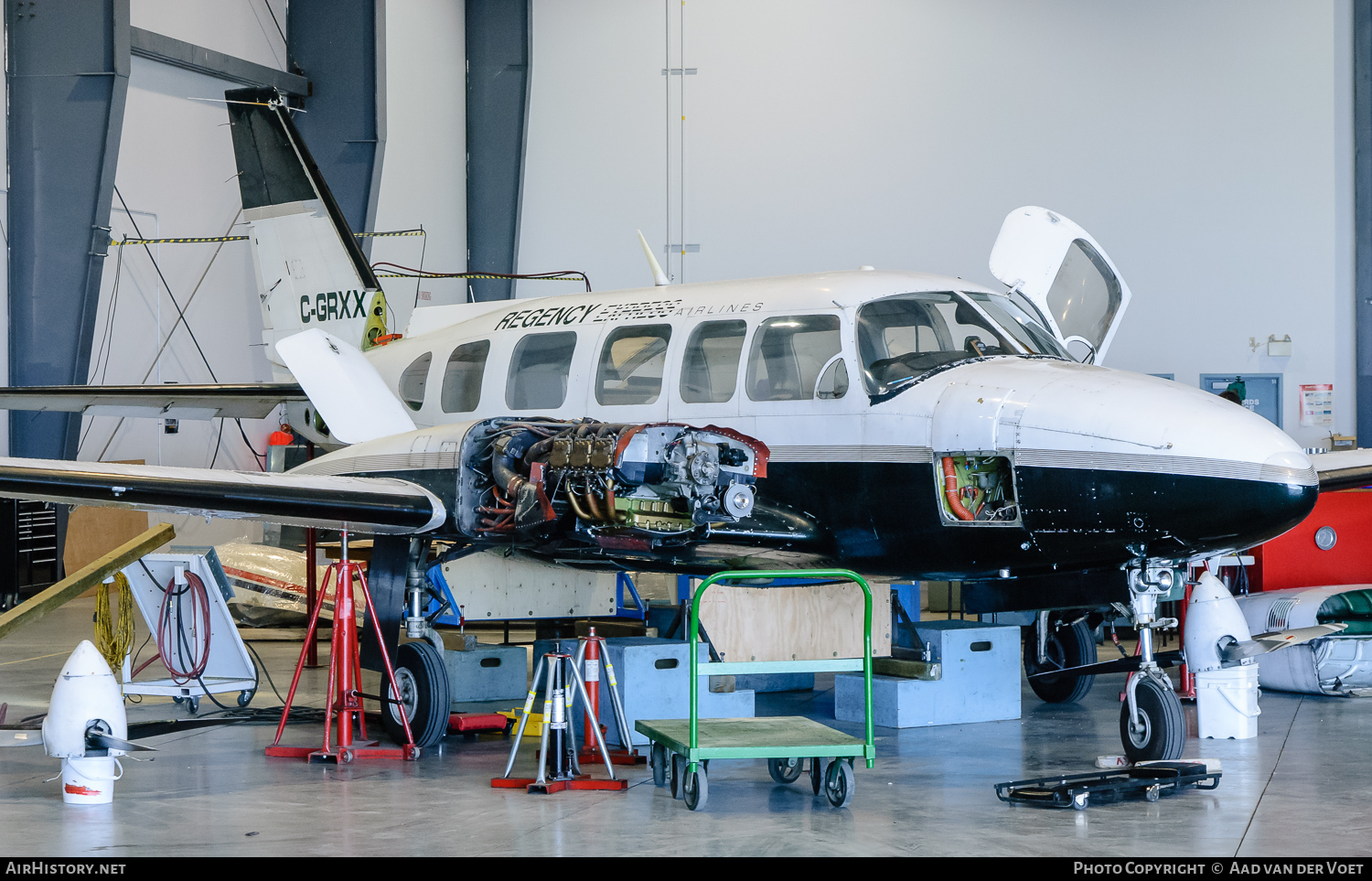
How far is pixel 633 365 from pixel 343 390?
2104mm

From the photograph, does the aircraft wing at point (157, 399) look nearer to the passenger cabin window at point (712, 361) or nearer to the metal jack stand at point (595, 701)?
the passenger cabin window at point (712, 361)

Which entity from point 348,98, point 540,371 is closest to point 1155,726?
point 540,371

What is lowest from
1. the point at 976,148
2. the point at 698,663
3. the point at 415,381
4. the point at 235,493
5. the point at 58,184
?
the point at 698,663

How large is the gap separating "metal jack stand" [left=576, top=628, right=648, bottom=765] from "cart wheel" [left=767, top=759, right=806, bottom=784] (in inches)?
33.8

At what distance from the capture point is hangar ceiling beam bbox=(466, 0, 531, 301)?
2061 centimetres

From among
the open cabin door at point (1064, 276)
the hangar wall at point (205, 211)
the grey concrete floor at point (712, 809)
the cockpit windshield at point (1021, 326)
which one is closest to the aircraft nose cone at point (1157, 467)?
the cockpit windshield at point (1021, 326)

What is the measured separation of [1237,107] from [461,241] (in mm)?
11430

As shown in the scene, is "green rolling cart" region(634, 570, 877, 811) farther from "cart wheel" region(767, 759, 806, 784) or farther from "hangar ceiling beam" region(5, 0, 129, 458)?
"hangar ceiling beam" region(5, 0, 129, 458)

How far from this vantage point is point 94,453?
15969mm

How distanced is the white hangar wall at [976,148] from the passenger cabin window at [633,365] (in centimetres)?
1059

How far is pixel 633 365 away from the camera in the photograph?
834cm

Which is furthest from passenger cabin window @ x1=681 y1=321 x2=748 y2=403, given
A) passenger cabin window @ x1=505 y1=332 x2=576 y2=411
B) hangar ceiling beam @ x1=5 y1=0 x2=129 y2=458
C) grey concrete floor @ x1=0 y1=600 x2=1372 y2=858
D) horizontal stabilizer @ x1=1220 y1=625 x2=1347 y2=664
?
hangar ceiling beam @ x1=5 y1=0 x2=129 y2=458

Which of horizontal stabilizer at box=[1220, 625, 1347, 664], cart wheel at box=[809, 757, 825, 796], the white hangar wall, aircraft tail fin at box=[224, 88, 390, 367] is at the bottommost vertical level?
cart wheel at box=[809, 757, 825, 796]

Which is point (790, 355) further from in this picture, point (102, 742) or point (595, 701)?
point (102, 742)
